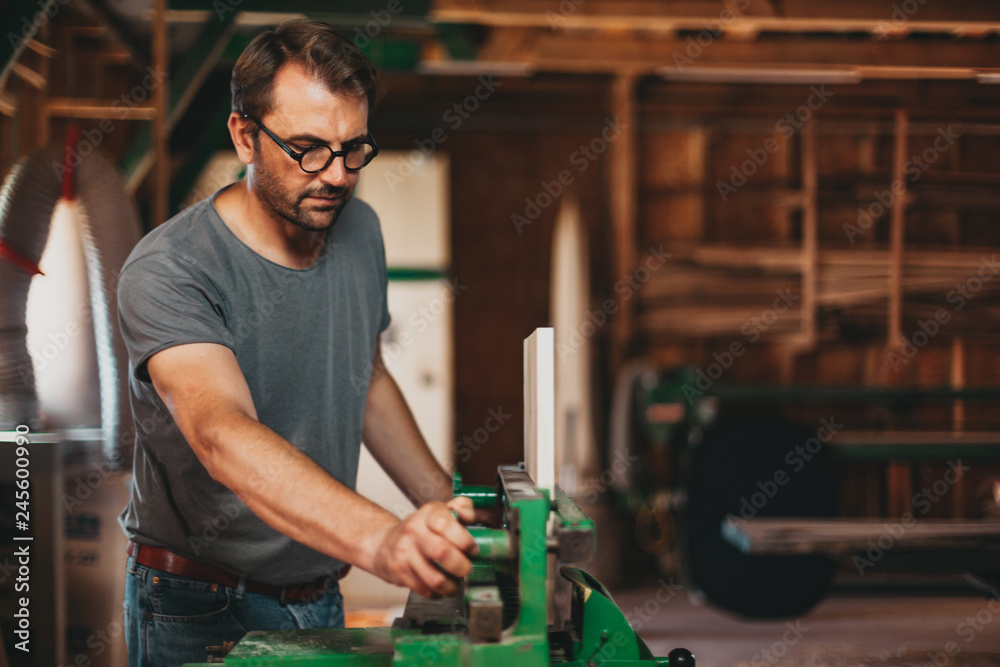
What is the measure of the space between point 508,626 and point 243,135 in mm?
1022

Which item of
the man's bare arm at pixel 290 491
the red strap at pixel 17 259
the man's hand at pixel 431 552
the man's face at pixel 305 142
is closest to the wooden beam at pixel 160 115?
the red strap at pixel 17 259

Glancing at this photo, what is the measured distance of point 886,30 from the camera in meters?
4.27

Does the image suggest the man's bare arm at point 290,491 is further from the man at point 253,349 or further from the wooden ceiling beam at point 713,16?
the wooden ceiling beam at point 713,16

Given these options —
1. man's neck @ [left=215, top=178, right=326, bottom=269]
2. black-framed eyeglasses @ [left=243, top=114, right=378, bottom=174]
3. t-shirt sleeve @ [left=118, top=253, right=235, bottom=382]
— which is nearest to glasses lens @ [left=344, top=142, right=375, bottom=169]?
black-framed eyeglasses @ [left=243, top=114, right=378, bottom=174]

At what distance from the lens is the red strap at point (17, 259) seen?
7.30 feet

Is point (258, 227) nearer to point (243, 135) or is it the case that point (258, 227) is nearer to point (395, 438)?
point (243, 135)

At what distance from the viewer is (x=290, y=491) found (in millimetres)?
1212

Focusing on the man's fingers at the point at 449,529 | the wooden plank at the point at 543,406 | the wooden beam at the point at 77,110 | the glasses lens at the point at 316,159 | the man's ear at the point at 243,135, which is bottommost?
the man's fingers at the point at 449,529

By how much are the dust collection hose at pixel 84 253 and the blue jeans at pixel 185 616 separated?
0.84 metres

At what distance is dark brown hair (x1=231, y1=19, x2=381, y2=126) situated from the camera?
148 centimetres

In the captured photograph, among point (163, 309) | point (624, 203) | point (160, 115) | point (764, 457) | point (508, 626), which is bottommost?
point (764, 457)

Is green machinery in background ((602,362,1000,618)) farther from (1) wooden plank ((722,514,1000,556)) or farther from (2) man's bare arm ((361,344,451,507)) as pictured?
A: (2) man's bare arm ((361,344,451,507))

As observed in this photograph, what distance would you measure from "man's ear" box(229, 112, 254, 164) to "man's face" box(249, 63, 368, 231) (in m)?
0.02

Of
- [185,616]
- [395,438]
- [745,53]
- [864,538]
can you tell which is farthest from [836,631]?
[185,616]
